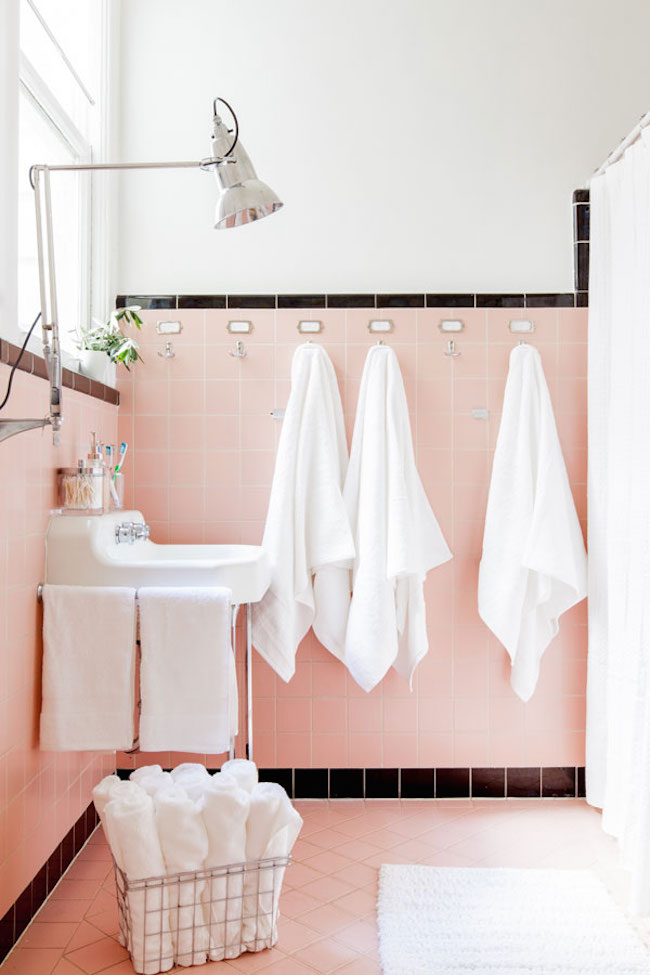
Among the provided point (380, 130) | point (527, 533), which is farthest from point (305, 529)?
point (380, 130)

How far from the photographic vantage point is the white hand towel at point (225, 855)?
6.14 feet

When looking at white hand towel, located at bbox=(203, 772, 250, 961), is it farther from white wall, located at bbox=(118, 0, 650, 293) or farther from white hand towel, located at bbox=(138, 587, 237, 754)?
white wall, located at bbox=(118, 0, 650, 293)

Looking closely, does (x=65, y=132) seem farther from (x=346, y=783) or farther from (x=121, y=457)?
(x=346, y=783)

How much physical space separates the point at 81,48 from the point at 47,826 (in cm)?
248

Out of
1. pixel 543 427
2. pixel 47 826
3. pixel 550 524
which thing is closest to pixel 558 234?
pixel 543 427

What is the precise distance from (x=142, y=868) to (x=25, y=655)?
601mm

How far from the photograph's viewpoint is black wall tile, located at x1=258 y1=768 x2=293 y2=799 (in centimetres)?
295

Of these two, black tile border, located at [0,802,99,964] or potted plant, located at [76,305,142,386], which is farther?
potted plant, located at [76,305,142,386]

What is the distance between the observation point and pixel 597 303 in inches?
106

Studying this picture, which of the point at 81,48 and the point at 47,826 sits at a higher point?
the point at 81,48

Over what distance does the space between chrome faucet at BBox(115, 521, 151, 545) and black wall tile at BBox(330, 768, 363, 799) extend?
1.11m

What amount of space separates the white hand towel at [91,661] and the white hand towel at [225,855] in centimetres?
40

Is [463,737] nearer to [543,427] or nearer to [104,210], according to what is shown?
[543,427]

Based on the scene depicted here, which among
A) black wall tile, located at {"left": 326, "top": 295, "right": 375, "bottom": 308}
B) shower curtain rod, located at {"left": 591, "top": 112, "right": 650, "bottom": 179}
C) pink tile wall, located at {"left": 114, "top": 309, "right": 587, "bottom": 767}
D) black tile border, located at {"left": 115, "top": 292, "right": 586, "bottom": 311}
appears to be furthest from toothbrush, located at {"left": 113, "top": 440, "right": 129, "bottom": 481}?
shower curtain rod, located at {"left": 591, "top": 112, "right": 650, "bottom": 179}
